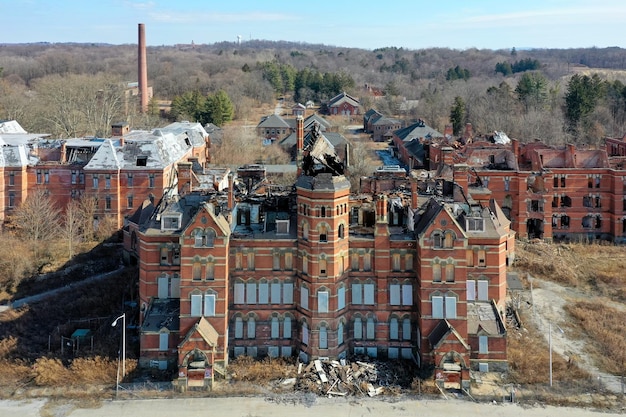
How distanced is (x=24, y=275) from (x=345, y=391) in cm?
3620

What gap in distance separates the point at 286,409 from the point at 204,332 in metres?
7.17

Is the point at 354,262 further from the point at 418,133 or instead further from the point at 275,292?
the point at 418,133

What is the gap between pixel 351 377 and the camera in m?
38.2

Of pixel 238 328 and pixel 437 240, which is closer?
pixel 437 240

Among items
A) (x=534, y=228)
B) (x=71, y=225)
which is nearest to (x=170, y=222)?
(x=71, y=225)

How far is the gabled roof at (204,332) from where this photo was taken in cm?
3731

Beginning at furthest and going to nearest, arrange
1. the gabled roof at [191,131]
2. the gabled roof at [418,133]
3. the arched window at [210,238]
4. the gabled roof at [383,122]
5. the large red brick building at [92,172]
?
the gabled roof at [383,122]
the gabled roof at [418,133]
the gabled roof at [191,131]
the large red brick building at [92,172]
the arched window at [210,238]

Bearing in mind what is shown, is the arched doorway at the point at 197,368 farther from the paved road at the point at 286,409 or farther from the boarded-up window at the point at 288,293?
the boarded-up window at the point at 288,293

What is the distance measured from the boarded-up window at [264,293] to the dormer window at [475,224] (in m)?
14.5

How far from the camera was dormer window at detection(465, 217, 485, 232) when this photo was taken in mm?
41969

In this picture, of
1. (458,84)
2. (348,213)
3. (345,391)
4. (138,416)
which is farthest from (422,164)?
(458,84)

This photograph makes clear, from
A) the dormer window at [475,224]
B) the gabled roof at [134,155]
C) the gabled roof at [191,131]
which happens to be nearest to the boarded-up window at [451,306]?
the dormer window at [475,224]

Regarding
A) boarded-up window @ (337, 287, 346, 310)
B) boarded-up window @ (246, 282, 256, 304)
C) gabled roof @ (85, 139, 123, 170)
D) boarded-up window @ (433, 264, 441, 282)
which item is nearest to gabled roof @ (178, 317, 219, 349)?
boarded-up window @ (246, 282, 256, 304)

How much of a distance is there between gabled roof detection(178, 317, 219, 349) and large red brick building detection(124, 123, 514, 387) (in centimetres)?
9
